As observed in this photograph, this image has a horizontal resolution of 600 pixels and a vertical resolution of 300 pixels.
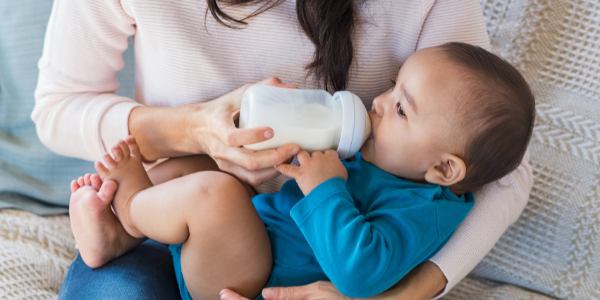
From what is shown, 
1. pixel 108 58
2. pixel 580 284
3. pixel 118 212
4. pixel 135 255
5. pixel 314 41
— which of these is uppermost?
pixel 314 41

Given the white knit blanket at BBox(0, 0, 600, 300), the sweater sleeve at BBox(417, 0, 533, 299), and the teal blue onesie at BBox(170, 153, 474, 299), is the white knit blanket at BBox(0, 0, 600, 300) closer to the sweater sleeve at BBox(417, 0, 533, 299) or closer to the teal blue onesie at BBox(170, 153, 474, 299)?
the sweater sleeve at BBox(417, 0, 533, 299)

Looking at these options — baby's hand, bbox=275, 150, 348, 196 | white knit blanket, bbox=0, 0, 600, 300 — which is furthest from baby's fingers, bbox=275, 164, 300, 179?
white knit blanket, bbox=0, 0, 600, 300

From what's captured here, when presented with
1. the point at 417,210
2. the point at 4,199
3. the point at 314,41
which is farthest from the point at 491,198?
the point at 4,199

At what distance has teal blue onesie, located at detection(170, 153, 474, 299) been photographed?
81 cm

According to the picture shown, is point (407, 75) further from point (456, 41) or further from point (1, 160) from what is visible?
point (1, 160)

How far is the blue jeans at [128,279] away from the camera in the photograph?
35.4 inches

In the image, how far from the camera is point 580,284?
123 cm

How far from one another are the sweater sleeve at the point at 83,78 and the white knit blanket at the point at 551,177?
0.28 metres

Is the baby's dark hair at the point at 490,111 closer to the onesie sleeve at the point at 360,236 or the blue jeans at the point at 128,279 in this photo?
the onesie sleeve at the point at 360,236

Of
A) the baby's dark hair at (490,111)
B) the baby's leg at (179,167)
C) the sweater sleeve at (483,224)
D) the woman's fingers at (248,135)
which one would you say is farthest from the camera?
the baby's leg at (179,167)

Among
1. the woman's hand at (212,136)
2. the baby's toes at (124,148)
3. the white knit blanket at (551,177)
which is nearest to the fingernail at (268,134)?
the woman's hand at (212,136)

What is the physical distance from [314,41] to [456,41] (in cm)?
34

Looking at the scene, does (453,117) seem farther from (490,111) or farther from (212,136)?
(212,136)

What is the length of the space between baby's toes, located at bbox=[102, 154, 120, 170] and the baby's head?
1.73 ft
